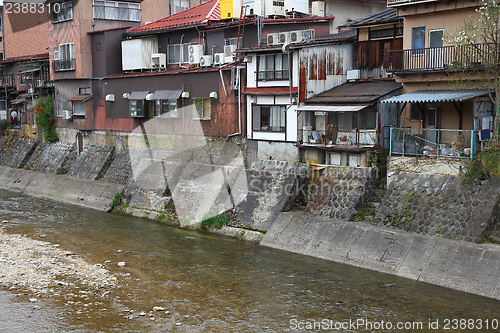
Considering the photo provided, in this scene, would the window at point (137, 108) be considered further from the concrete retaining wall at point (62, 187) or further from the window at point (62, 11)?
the window at point (62, 11)

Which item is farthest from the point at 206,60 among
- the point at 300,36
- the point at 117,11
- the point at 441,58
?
the point at 441,58

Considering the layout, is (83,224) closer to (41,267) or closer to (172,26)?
(41,267)

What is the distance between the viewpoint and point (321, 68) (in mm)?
28203

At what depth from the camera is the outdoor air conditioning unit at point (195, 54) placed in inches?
1398

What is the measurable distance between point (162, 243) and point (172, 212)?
4.39 meters

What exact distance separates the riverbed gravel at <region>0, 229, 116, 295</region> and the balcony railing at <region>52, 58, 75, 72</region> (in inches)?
745

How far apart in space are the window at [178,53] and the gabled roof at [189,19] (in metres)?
1.30

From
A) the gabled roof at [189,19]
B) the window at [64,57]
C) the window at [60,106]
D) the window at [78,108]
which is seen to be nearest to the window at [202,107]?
the gabled roof at [189,19]

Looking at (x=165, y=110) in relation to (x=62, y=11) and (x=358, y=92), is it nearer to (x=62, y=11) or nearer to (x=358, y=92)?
(x=62, y=11)

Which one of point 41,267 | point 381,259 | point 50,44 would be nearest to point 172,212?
point 41,267

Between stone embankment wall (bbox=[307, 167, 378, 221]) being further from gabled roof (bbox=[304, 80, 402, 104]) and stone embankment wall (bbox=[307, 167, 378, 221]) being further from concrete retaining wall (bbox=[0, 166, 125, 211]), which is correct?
concrete retaining wall (bbox=[0, 166, 125, 211])

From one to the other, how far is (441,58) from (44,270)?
59.3 ft

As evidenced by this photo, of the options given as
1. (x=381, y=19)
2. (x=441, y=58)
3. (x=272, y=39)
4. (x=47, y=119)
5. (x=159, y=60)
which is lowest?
(x=47, y=119)

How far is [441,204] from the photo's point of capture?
2225cm
